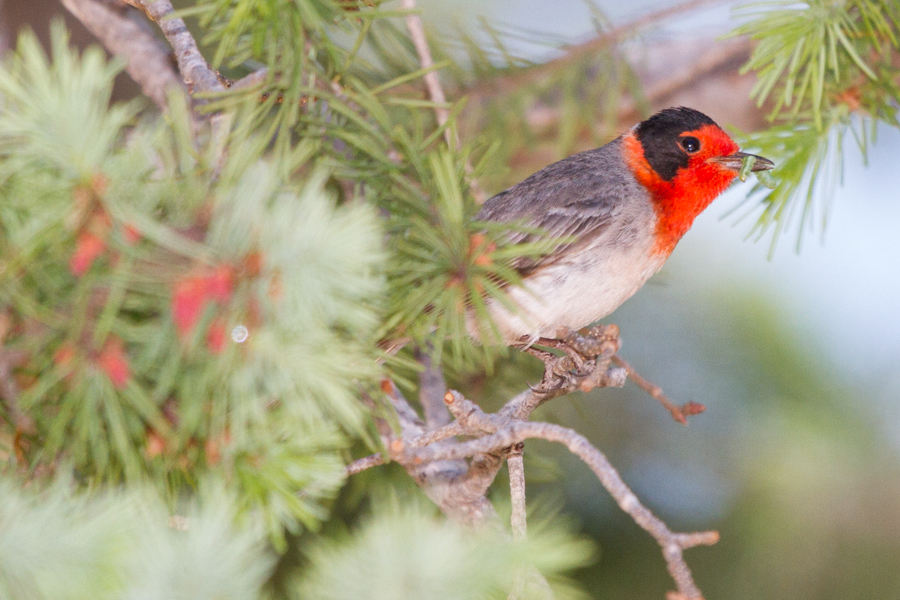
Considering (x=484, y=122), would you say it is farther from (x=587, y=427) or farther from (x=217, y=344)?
(x=217, y=344)

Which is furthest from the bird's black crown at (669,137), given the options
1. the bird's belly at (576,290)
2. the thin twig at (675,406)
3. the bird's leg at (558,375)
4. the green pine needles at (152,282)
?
the green pine needles at (152,282)

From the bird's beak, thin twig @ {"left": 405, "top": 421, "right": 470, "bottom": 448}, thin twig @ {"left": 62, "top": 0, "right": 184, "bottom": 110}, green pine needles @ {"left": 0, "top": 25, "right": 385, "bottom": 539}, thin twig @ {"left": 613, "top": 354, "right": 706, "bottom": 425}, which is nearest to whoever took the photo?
green pine needles @ {"left": 0, "top": 25, "right": 385, "bottom": 539}

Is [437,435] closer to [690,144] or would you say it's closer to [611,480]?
[611,480]

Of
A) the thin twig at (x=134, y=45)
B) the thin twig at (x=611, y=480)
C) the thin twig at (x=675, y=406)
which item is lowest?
the thin twig at (x=675, y=406)

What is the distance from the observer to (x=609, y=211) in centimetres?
187

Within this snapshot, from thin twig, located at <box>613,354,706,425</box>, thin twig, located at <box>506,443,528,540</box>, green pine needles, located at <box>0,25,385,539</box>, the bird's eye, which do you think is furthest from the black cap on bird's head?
green pine needles, located at <box>0,25,385,539</box>

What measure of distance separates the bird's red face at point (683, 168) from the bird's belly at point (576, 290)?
0.44ft

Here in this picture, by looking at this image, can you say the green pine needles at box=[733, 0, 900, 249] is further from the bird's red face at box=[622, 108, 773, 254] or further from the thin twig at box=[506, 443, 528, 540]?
the thin twig at box=[506, 443, 528, 540]

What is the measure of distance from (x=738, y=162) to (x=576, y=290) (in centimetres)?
53

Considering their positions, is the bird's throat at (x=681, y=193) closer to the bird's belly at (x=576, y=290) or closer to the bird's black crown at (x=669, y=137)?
the bird's black crown at (x=669, y=137)

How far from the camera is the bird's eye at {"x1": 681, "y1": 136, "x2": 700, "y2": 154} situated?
78.2 inches

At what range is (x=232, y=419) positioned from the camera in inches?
27.9

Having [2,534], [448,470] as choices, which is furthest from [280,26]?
[448,470]

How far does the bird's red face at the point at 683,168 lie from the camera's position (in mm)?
1936
